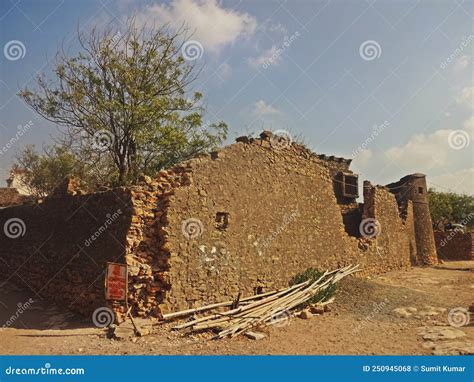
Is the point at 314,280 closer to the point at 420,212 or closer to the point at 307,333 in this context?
the point at 307,333

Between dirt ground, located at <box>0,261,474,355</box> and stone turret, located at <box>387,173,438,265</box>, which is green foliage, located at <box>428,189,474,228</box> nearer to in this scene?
stone turret, located at <box>387,173,438,265</box>

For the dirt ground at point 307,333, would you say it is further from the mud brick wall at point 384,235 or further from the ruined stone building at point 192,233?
the mud brick wall at point 384,235

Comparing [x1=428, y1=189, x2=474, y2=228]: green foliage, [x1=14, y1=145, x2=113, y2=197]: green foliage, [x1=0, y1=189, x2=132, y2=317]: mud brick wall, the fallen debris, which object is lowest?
the fallen debris

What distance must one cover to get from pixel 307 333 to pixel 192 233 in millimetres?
2987

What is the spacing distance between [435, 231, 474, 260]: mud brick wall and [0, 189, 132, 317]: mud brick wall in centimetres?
2169

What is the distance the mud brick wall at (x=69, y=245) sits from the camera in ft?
25.9

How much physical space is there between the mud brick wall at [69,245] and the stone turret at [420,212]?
1600 cm

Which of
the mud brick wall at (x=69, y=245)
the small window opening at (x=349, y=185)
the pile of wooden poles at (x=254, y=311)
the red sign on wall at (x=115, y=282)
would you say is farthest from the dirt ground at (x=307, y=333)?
the small window opening at (x=349, y=185)

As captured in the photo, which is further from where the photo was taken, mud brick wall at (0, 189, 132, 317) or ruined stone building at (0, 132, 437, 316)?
mud brick wall at (0, 189, 132, 317)

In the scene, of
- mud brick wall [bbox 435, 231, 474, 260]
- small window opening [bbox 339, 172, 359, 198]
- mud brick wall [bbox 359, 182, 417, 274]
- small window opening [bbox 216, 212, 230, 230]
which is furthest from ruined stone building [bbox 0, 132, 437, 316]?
mud brick wall [bbox 435, 231, 474, 260]

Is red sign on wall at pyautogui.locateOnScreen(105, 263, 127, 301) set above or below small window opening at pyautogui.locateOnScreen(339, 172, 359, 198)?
below

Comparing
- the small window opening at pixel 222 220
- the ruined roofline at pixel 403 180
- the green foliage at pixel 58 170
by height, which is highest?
the ruined roofline at pixel 403 180

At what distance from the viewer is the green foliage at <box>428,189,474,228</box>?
33.4 m

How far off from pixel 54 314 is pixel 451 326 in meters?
8.17
